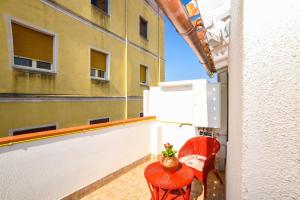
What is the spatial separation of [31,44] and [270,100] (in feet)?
22.9

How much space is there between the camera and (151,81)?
1308 cm

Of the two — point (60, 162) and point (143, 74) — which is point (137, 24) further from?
point (60, 162)

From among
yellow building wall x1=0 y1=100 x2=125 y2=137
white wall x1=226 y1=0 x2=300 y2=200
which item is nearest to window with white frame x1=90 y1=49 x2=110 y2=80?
yellow building wall x1=0 y1=100 x2=125 y2=137

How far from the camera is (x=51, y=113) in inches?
246

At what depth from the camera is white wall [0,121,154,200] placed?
106 inches

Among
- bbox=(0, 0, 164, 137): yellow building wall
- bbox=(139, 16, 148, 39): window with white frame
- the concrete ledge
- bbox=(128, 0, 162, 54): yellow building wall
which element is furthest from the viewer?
bbox=(139, 16, 148, 39): window with white frame

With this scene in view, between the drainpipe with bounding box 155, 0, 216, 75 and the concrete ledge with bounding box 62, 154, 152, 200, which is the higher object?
the drainpipe with bounding box 155, 0, 216, 75

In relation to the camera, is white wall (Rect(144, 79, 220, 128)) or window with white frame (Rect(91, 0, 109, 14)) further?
window with white frame (Rect(91, 0, 109, 14))

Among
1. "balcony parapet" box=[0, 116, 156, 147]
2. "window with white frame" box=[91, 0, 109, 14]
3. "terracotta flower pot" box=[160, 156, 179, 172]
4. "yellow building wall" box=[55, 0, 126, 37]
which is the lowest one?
"terracotta flower pot" box=[160, 156, 179, 172]

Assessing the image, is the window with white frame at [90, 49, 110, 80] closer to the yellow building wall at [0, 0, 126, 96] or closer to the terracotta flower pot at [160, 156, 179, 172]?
the yellow building wall at [0, 0, 126, 96]

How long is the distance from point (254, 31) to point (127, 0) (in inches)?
443

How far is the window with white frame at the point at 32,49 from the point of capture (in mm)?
5316

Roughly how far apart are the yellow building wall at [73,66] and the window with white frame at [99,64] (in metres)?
0.29

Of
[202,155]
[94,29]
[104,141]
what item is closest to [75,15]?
[94,29]
